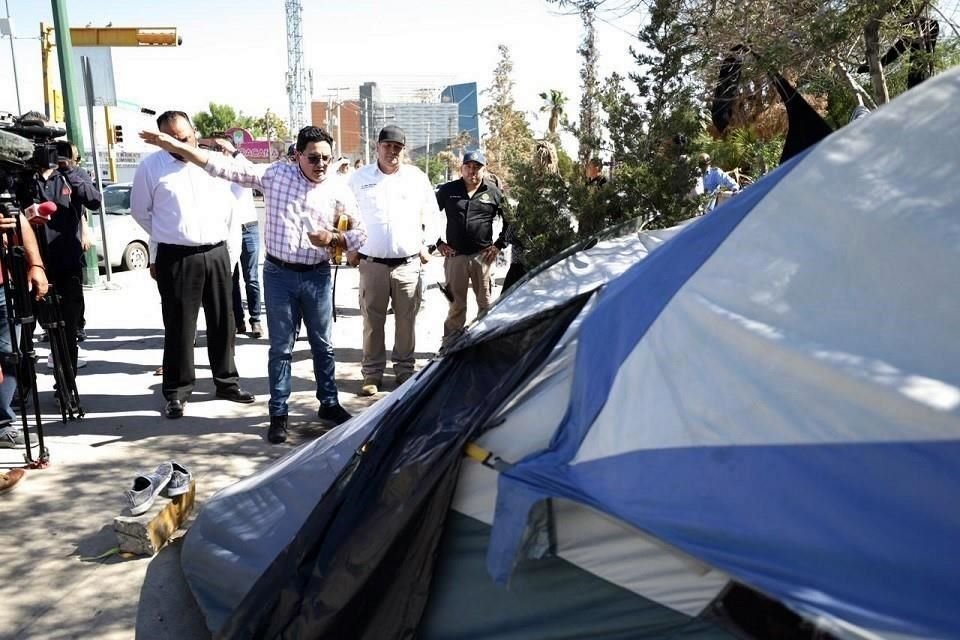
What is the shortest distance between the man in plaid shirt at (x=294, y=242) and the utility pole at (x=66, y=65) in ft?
24.5

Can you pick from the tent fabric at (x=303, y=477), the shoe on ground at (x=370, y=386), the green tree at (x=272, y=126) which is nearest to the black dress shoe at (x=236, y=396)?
the shoe on ground at (x=370, y=386)

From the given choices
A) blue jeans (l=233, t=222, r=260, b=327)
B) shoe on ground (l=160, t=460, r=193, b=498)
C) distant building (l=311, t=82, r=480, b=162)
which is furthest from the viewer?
distant building (l=311, t=82, r=480, b=162)

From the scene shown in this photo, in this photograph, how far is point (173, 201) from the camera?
17.9 ft

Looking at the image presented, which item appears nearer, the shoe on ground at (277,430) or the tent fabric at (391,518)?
the tent fabric at (391,518)

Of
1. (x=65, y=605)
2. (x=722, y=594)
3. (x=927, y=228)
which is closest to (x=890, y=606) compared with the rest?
(x=722, y=594)

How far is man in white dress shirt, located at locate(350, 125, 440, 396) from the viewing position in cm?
607

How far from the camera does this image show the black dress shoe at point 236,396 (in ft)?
19.8

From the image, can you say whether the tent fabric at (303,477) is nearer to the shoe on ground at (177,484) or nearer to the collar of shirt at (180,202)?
the shoe on ground at (177,484)

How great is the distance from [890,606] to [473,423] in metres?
1.22

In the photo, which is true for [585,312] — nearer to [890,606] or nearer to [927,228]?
[927,228]

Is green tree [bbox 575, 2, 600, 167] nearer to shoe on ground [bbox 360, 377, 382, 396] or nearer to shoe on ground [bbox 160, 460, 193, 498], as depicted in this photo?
shoe on ground [bbox 360, 377, 382, 396]

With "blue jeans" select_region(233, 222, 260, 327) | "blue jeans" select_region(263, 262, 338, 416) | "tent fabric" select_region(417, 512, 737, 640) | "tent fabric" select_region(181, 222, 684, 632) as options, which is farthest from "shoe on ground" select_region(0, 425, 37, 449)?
"tent fabric" select_region(417, 512, 737, 640)

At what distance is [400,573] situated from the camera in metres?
2.46

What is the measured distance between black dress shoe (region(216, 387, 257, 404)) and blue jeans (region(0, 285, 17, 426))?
1.44 meters
